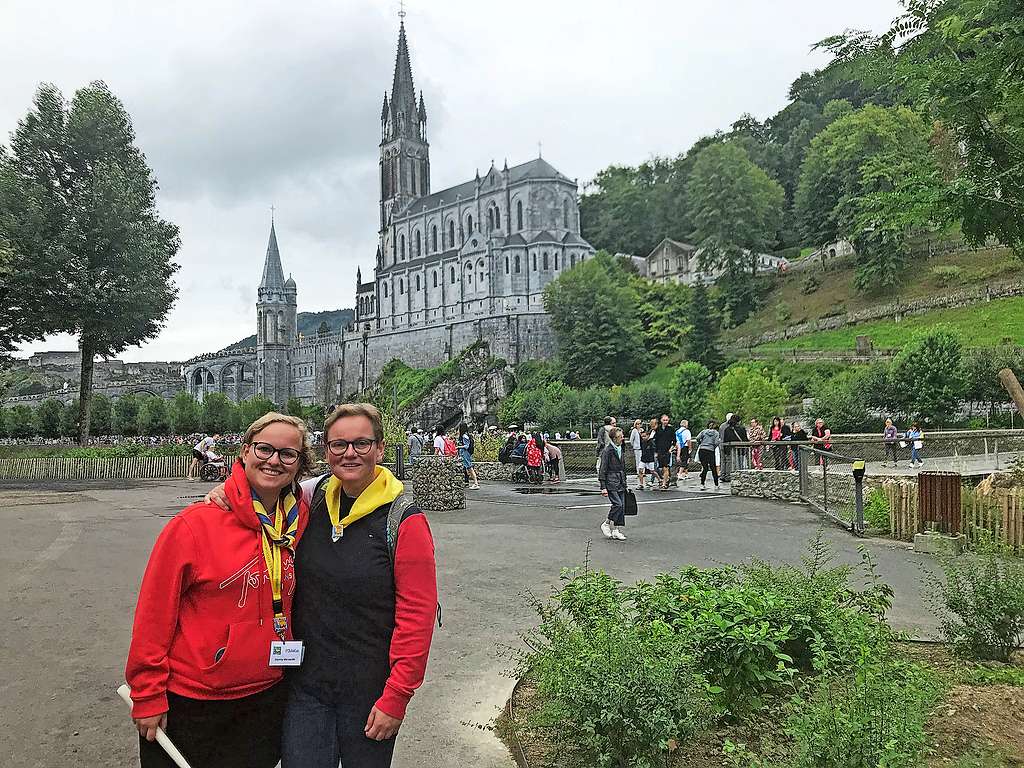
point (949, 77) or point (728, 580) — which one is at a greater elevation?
point (949, 77)

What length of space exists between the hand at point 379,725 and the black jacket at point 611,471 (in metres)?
8.50

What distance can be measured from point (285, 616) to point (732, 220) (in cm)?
7004

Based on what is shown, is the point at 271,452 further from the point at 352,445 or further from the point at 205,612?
the point at 205,612

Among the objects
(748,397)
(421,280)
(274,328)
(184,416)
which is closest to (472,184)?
(421,280)

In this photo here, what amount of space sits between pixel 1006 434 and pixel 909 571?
1337cm

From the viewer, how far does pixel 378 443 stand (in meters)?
3.06

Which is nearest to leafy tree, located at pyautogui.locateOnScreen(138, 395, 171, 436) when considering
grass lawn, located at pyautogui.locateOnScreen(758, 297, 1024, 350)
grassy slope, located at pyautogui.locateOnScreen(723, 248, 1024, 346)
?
grass lawn, located at pyautogui.locateOnScreen(758, 297, 1024, 350)

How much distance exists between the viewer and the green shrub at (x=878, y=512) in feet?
38.9

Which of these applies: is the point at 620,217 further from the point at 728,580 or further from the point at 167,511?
the point at 728,580

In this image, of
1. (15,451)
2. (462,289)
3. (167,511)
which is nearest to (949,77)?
(167,511)

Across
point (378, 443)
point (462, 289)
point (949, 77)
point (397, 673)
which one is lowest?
point (397, 673)

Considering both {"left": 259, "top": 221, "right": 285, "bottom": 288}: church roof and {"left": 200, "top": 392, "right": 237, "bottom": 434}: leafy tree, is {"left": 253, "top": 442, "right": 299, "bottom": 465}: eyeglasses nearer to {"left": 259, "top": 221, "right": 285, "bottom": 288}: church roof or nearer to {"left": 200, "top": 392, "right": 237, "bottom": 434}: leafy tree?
{"left": 200, "top": 392, "right": 237, "bottom": 434}: leafy tree

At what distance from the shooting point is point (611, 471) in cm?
1112

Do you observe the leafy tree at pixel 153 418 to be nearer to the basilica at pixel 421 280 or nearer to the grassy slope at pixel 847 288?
the basilica at pixel 421 280
